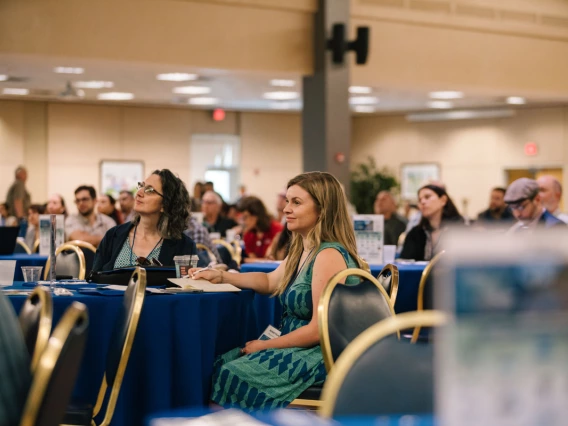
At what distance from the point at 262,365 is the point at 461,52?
12.0 metres

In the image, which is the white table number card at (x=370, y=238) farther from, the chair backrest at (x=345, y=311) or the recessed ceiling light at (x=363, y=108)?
the recessed ceiling light at (x=363, y=108)

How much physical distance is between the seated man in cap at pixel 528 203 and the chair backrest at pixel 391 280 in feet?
8.19

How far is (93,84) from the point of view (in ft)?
51.2

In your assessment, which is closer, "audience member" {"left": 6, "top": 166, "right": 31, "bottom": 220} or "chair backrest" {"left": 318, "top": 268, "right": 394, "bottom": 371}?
"chair backrest" {"left": 318, "top": 268, "right": 394, "bottom": 371}

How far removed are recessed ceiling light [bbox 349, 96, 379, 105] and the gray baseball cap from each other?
1087 centimetres

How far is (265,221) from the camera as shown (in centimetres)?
966

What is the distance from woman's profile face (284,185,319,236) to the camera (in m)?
3.88

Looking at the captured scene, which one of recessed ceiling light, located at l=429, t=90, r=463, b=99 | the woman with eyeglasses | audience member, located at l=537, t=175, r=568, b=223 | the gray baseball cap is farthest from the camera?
recessed ceiling light, located at l=429, t=90, r=463, b=99

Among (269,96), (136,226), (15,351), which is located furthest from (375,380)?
(269,96)

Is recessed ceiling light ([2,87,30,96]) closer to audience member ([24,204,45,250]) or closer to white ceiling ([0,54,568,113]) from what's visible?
white ceiling ([0,54,568,113])

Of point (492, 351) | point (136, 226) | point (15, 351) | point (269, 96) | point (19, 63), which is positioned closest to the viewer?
point (492, 351)

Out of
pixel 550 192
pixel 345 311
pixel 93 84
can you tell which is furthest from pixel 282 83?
pixel 345 311

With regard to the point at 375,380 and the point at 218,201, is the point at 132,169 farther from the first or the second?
the point at 375,380

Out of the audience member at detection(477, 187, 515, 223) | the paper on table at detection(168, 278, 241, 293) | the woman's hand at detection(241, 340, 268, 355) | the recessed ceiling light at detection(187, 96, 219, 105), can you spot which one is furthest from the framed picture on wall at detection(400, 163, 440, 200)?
the woman's hand at detection(241, 340, 268, 355)
